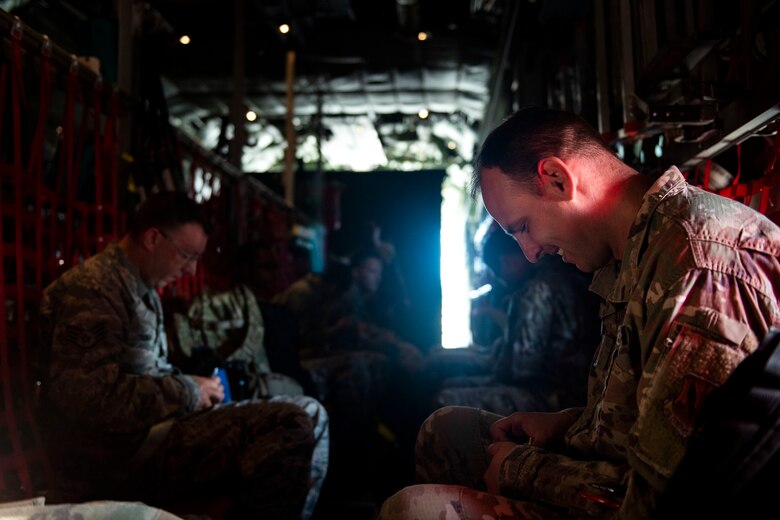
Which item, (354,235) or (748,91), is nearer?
(748,91)

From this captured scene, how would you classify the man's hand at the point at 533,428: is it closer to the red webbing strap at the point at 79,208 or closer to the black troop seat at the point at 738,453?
the black troop seat at the point at 738,453

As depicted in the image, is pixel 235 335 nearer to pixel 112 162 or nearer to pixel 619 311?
pixel 112 162

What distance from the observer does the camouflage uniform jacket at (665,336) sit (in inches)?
35.5

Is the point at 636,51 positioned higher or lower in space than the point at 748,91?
higher

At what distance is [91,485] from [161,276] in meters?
0.84

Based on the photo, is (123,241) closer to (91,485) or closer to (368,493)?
(91,485)

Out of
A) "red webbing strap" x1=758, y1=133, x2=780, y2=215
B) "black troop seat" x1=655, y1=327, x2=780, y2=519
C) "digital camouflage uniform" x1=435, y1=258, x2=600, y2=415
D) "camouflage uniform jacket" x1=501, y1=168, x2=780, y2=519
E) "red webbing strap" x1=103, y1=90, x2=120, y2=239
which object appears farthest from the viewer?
"digital camouflage uniform" x1=435, y1=258, x2=600, y2=415

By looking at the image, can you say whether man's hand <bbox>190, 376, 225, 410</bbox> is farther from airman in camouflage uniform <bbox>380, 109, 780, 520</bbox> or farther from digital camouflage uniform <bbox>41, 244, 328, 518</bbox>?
airman in camouflage uniform <bbox>380, 109, 780, 520</bbox>

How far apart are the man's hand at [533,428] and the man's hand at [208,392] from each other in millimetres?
1296

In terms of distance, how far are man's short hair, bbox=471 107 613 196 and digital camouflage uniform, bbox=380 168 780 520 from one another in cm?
20

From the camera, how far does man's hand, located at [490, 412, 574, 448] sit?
1454mm

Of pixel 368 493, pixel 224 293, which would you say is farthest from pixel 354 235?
pixel 368 493

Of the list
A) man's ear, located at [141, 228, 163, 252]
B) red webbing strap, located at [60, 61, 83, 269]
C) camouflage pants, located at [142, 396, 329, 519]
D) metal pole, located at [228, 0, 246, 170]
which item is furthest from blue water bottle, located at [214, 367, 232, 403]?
metal pole, located at [228, 0, 246, 170]

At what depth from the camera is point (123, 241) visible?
8.16 ft
